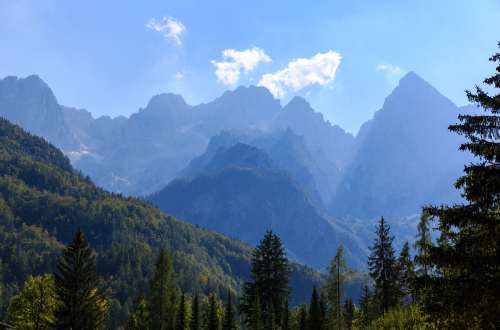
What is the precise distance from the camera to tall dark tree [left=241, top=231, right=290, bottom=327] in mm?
65250

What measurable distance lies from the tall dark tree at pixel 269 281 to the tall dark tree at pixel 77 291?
21481mm

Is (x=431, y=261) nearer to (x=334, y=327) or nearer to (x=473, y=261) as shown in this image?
(x=473, y=261)

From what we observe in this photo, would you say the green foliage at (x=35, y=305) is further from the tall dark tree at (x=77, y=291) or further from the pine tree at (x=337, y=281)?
the pine tree at (x=337, y=281)

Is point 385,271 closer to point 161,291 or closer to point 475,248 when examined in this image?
point 161,291

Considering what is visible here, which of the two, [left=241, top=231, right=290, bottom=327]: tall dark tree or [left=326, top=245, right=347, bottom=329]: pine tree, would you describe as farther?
[left=241, top=231, right=290, bottom=327]: tall dark tree

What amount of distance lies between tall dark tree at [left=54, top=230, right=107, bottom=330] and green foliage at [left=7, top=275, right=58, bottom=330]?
19498mm

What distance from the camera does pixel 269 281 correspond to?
2569 inches

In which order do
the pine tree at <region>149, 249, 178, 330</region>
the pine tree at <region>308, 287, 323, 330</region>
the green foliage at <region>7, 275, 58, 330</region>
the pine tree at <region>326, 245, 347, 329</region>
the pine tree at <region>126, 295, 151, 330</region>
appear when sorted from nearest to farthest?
1. the pine tree at <region>326, 245, 347, 329</region>
2. the pine tree at <region>308, 287, 323, 330</region>
3. the pine tree at <region>149, 249, 178, 330</region>
4. the green foliage at <region>7, 275, 58, 330</region>
5. the pine tree at <region>126, 295, 151, 330</region>

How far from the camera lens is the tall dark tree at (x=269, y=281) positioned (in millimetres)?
65250

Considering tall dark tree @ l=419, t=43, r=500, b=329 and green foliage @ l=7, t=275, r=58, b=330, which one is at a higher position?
green foliage @ l=7, t=275, r=58, b=330

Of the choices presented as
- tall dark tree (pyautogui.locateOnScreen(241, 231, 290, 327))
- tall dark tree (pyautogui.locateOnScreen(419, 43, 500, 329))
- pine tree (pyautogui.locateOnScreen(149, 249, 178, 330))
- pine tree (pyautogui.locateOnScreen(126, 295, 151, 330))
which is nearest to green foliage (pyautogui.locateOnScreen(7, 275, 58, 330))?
pine tree (pyautogui.locateOnScreen(149, 249, 178, 330))

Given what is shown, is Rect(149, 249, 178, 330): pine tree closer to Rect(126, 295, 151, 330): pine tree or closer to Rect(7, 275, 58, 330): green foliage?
Rect(126, 295, 151, 330): pine tree

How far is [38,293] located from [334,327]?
128 ft

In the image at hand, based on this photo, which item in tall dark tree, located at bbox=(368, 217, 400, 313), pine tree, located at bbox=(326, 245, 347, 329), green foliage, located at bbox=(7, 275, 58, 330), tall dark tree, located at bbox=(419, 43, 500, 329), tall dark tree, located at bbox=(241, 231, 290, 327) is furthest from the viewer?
green foliage, located at bbox=(7, 275, 58, 330)
